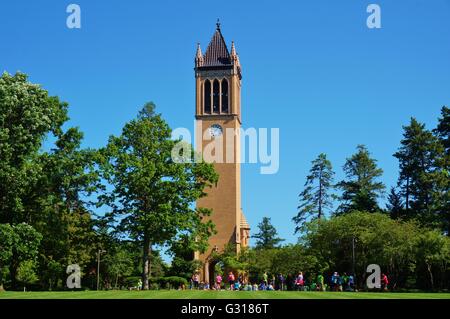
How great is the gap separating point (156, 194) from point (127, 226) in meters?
2.75

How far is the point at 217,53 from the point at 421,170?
82.0 ft

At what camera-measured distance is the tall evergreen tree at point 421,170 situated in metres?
61.1

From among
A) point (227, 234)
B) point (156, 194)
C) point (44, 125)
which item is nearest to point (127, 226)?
point (156, 194)

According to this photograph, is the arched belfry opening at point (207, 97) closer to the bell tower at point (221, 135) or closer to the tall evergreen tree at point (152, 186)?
the bell tower at point (221, 135)

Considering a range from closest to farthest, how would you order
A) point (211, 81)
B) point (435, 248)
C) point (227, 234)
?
point (435, 248)
point (227, 234)
point (211, 81)

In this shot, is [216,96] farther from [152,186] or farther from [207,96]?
[152,186]

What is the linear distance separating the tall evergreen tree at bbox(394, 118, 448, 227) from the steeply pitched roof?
2042 cm

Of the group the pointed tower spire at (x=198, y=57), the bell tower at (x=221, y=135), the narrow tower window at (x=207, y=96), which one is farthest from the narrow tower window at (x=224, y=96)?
the pointed tower spire at (x=198, y=57)

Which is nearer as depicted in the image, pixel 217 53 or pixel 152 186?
pixel 152 186

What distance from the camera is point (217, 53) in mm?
74312

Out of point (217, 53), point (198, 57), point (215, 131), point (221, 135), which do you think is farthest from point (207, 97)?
point (217, 53)

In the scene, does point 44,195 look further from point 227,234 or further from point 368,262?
point 227,234

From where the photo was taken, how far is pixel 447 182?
57812 mm

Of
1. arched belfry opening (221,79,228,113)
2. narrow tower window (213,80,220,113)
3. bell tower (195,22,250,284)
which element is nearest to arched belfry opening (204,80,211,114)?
bell tower (195,22,250,284)
